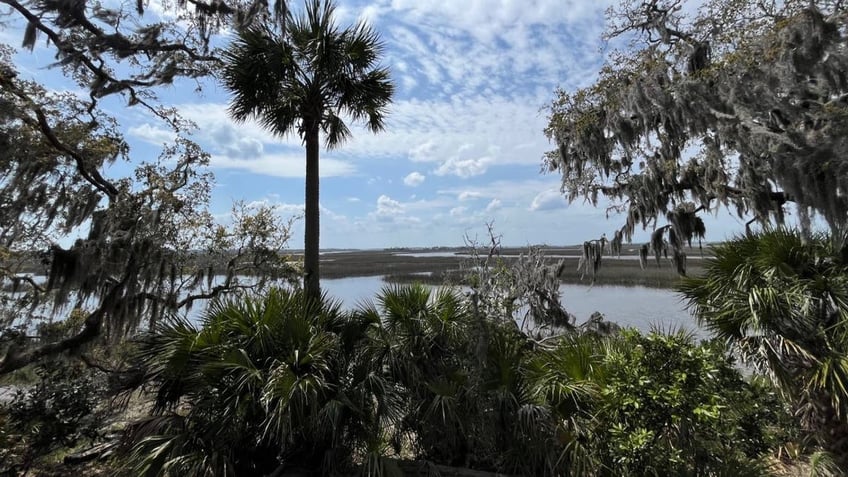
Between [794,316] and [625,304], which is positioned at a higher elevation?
[794,316]

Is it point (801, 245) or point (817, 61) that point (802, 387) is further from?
point (817, 61)

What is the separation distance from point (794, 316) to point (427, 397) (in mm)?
3785

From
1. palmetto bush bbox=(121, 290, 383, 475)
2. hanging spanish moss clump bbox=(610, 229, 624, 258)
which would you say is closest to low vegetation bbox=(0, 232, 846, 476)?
palmetto bush bbox=(121, 290, 383, 475)

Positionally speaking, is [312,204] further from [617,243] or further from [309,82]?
[617,243]

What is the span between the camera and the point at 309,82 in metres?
6.60

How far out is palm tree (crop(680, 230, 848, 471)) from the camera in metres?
3.95

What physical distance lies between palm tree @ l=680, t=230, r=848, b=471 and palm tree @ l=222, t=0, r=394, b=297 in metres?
5.13

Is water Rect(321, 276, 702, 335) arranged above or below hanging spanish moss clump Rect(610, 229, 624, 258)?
below

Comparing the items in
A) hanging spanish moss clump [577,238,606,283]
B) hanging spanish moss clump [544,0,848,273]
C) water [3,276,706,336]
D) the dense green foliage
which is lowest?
water [3,276,706,336]

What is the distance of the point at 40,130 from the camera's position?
6.10 m

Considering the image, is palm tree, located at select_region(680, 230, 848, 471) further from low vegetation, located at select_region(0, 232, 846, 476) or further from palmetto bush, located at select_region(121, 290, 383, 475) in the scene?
palmetto bush, located at select_region(121, 290, 383, 475)

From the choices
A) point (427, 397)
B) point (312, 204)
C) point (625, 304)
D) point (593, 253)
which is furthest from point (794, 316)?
point (625, 304)

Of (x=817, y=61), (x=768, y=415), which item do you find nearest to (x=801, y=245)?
(x=768, y=415)

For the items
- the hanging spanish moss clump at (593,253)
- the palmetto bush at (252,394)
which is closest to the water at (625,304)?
the hanging spanish moss clump at (593,253)
